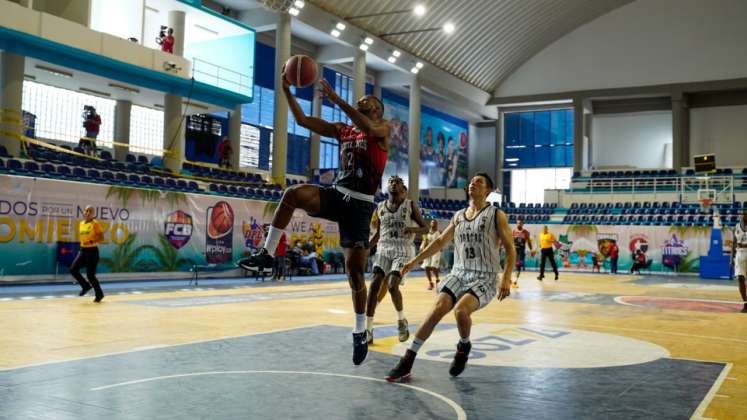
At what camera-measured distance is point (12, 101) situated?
20141mm

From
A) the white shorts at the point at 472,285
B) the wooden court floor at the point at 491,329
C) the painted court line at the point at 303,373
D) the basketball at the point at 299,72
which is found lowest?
the wooden court floor at the point at 491,329

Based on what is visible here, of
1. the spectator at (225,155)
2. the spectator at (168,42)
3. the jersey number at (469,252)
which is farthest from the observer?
the spectator at (225,155)

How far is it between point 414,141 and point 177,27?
16.4 meters

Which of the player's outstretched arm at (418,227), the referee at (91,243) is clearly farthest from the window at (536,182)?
the player's outstretched arm at (418,227)

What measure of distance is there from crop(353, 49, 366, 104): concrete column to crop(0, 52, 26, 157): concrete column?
1578 centimetres

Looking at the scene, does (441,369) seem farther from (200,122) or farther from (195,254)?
(200,122)

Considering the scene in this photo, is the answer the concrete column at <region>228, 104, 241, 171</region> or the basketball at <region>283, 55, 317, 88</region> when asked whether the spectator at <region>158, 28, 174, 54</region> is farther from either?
the basketball at <region>283, 55, 317, 88</region>

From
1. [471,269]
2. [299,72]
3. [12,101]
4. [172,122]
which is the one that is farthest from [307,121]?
[172,122]

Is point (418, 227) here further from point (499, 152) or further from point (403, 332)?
point (499, 152)

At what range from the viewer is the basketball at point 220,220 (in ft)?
67.0

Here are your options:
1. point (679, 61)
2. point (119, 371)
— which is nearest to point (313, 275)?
point (119, 371)

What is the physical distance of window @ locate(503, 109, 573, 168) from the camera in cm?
4759

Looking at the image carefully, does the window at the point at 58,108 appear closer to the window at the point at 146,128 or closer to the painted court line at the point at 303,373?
the window at the point at 146,128

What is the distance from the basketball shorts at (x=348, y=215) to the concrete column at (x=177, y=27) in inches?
822
